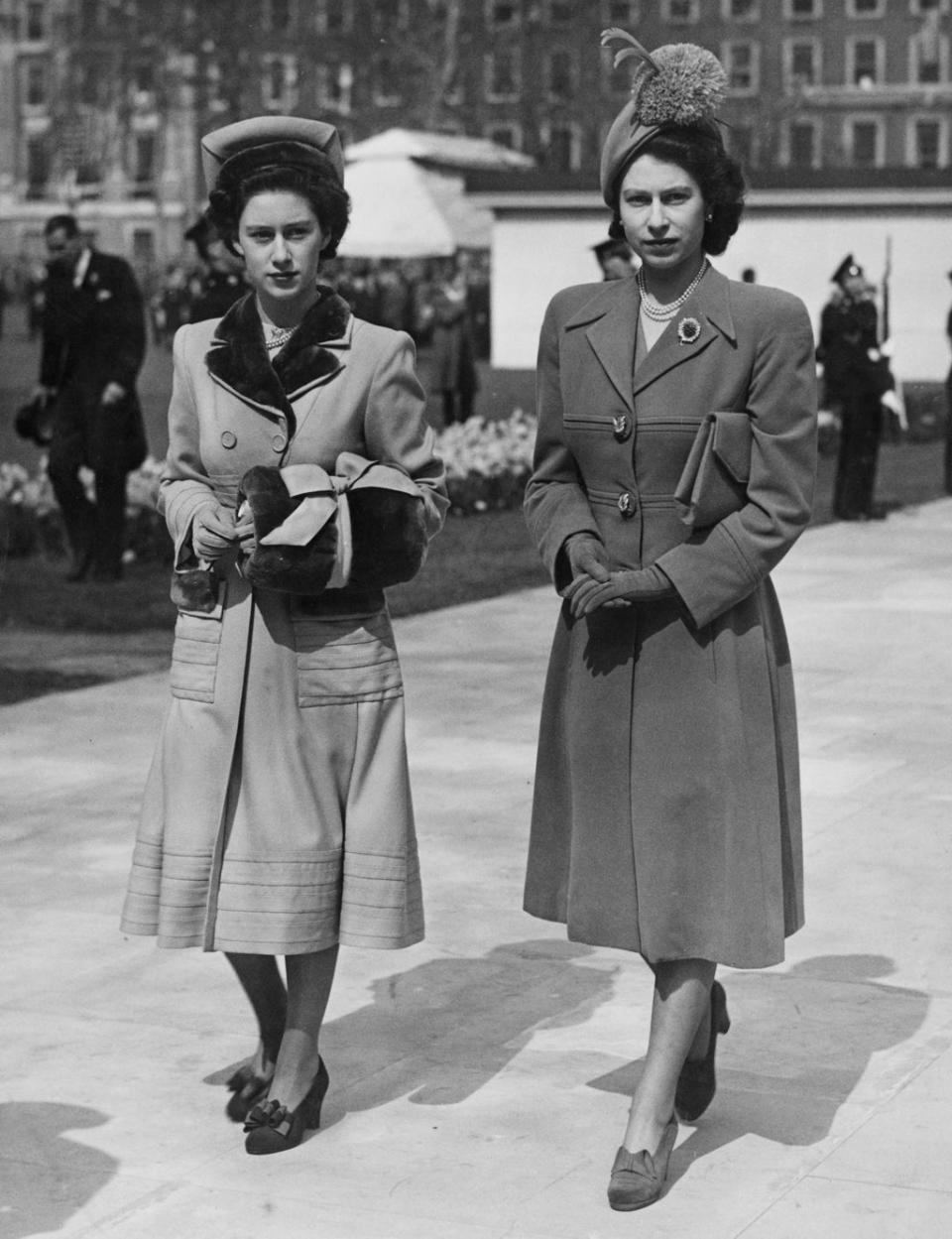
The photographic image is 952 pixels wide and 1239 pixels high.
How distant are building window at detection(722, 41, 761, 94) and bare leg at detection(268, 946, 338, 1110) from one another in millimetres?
83999

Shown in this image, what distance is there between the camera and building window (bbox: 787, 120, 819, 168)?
94.1 meters

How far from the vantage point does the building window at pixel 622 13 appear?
A: 2741 inches

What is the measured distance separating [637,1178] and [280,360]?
5.12ft

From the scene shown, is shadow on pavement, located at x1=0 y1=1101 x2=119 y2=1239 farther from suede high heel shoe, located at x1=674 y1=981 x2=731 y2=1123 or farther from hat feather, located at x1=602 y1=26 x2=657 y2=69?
hat feather, located at x1=602 y1=26 x2=657 y2=69

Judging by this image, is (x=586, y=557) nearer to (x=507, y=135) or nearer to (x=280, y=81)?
(x=280, y=81)

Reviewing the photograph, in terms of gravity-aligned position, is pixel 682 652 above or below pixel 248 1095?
above

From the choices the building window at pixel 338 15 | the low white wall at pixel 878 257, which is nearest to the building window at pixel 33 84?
the building window at pixel 338 15

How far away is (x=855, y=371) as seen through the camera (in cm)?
1652

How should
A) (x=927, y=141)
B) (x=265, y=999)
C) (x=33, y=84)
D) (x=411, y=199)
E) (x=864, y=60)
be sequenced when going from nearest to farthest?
1. (x=265, y=999)
2. (x=411, y=199)
3. (x=864, y=60)
4. (x=927, y=141)
5. (x=33, y=84)

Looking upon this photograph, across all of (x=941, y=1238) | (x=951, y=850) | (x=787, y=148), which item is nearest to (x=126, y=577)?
(x=951, y=850)

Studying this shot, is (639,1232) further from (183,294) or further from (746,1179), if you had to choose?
(183,294)

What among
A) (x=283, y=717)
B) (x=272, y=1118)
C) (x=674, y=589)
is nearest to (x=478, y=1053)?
(x=272, y=1118)

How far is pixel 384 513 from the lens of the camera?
14.3ft

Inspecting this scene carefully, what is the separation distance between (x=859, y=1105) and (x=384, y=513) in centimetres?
144
